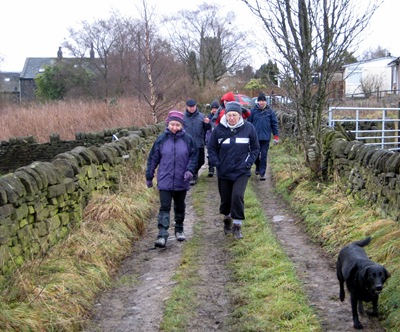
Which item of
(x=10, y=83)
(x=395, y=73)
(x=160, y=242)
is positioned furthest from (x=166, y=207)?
(x=10, y=83)

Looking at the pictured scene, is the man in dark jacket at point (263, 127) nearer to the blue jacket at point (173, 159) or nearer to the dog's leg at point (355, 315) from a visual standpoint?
the blue jacket at point (173, 159)

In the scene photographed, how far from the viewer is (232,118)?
754 centimetres

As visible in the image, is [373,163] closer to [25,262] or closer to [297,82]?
[297,82]

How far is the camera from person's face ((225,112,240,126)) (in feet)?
24.7

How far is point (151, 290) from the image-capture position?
6.05 m

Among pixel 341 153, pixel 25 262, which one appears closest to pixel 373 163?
pixel 341 153

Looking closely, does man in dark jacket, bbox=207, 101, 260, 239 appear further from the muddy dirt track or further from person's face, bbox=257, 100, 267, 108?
person's face, bbox=257, 100, 267, 108

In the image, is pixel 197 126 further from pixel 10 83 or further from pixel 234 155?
pixel 10 83

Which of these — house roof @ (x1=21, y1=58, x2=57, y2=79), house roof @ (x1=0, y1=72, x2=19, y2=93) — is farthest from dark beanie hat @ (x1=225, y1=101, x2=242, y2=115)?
house roof @ (x1=0, y1=72, x2=19, y2=93)

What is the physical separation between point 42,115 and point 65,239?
1847cm

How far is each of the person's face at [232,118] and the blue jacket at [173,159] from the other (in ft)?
1.91

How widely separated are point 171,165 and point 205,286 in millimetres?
1965

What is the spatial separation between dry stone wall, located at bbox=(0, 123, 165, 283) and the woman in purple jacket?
3.71 ft

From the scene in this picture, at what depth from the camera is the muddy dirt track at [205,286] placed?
5.14 metres
